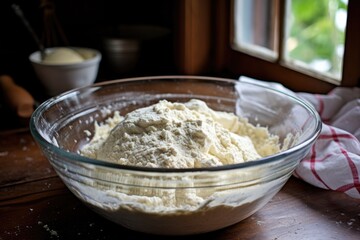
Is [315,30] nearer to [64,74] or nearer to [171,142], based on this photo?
[64,74]

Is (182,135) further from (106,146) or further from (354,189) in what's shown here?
(354,189)

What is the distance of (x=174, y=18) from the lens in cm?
108

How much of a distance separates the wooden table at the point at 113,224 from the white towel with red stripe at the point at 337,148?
0.02 meters

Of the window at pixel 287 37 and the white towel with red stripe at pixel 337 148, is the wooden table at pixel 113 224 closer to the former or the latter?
the white towel with red stripe at pixel 337 148

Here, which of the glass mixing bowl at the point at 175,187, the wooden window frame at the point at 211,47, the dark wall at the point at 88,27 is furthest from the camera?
the dark wall at the point at 88,27

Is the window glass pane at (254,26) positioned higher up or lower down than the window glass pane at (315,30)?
higher up

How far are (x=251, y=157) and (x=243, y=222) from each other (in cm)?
9

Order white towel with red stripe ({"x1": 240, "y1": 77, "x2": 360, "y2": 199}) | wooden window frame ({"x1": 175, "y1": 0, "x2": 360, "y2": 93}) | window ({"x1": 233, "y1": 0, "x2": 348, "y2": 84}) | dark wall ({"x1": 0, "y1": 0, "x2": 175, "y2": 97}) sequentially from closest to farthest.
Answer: white towel with red stripe ({"x1": 240, "y1": 77, "x2": 360, "y2": 199}) < window ({"x1": 233, "y1": 0, "x2": 348, "y2": 84}) < wooden window frame ({"x1": 175, "y1": 0, "x2": 360, "y2": 93}) < dark wall ({"x1": 0, "y1": 0, "x2": 175, "y2": 97})

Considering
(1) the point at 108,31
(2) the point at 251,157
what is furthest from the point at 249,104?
(1) the point at 108,31

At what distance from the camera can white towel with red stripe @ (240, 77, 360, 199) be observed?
1.99 feet

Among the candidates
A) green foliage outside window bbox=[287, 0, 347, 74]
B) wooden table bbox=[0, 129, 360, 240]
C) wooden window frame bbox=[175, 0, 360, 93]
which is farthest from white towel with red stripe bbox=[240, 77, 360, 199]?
green foliage outside window bbox=[287, 0, 347, 74]

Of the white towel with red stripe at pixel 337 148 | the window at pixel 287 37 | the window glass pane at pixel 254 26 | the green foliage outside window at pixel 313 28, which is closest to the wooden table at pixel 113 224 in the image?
the white towel with red stripe at pixel 337 148

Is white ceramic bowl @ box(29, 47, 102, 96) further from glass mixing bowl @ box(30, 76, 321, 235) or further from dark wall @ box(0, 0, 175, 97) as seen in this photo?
glass mixing bowl @ box(30, 76, 321, 235)

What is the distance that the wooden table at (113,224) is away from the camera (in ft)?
1.80
